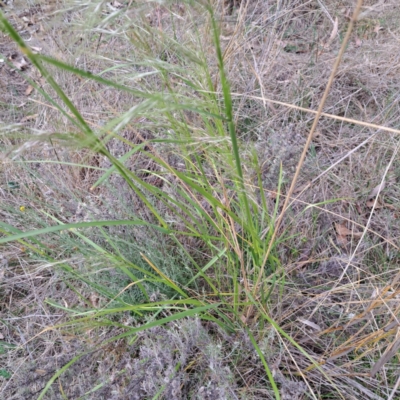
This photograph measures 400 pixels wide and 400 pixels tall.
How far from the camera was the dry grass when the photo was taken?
116cm

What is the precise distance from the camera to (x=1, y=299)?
1.75 meters

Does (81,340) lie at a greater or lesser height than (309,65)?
lesser

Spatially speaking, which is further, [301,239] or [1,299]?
[1,299]

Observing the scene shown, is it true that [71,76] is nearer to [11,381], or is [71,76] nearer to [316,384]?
[11,381]

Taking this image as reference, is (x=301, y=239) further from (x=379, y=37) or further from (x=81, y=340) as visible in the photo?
(x=379, y=37)

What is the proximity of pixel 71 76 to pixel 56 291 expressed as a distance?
1.33m

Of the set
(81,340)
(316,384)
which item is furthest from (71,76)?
(316,384)

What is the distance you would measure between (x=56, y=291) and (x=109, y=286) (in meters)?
0.34

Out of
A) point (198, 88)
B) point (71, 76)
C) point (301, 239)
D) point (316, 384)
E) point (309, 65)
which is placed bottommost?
point (316, 384)

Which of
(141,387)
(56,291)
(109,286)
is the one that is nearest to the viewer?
(141,387)

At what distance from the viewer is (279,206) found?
5.41 ft

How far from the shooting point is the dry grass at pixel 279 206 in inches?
45.8

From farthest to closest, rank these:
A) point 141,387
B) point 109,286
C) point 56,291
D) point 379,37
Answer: point 379,37, point 56,291, point 109,286, point 141,387

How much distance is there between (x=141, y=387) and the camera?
1210 millimetres
